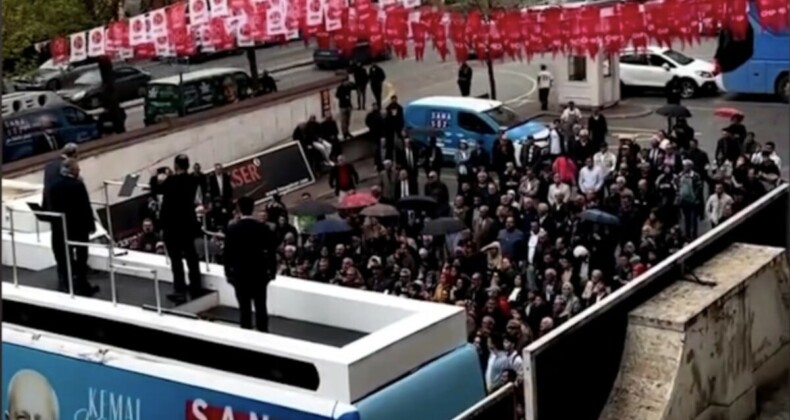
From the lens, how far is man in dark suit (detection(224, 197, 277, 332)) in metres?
10.8

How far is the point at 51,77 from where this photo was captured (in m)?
36.0

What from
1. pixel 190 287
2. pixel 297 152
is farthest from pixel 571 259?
pixel 297 152

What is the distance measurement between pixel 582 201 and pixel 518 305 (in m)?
4.44

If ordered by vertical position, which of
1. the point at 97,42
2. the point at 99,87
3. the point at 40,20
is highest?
the point at 40,20

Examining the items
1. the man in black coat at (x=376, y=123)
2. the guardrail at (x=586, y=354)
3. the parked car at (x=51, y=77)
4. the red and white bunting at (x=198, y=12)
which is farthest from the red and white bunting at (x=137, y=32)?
the guardrail at (x=586, y=354)

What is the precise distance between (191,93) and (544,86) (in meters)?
9.04

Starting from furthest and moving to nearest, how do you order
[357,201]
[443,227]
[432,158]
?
[432,158], [357,201], [443,227]

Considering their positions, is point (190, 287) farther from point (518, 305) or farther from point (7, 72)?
point (7, 72)

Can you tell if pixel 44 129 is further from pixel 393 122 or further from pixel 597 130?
pixel 597 130

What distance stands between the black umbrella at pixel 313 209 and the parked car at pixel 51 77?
15.4 m

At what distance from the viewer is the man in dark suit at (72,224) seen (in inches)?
478

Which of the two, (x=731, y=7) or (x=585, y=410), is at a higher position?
(x=731, y=7)

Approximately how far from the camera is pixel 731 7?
62.9 feet

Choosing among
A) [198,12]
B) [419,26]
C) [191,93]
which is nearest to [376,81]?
[191,93]
